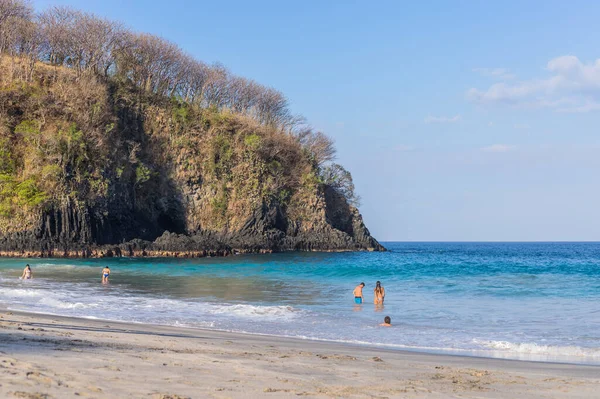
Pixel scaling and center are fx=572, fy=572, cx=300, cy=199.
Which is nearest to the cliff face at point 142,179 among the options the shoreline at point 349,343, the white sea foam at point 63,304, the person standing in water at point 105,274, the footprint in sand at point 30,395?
the person standing in water at point 105,274

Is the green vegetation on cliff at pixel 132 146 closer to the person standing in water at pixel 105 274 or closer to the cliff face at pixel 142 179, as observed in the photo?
the cliff face at pixel 142 179

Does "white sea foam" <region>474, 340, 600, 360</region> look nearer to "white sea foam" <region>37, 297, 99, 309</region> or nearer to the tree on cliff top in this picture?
"white sea foam" <region>37, 297, 99, 309</region>

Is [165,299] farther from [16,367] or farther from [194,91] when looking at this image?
[194,91]

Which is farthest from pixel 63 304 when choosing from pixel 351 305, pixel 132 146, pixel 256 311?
pixel 132 146

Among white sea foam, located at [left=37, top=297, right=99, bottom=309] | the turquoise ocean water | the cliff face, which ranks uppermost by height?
the cliff face

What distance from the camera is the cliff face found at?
43438 millimetres

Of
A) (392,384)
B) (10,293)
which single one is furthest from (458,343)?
(10,293)

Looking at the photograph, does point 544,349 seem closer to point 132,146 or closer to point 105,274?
point 105,274

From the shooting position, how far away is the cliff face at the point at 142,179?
4344 centimetres

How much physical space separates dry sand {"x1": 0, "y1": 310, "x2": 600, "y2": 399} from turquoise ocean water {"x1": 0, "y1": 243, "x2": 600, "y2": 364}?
2221 millimetres

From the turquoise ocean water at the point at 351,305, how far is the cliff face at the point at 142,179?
44.3 ft

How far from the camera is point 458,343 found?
11.6m

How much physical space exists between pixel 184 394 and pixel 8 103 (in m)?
47.4

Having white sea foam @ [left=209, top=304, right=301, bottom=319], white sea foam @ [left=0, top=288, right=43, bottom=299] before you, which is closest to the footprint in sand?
white sea foam @ [left=209, top=304, right=301, bottom=319]
